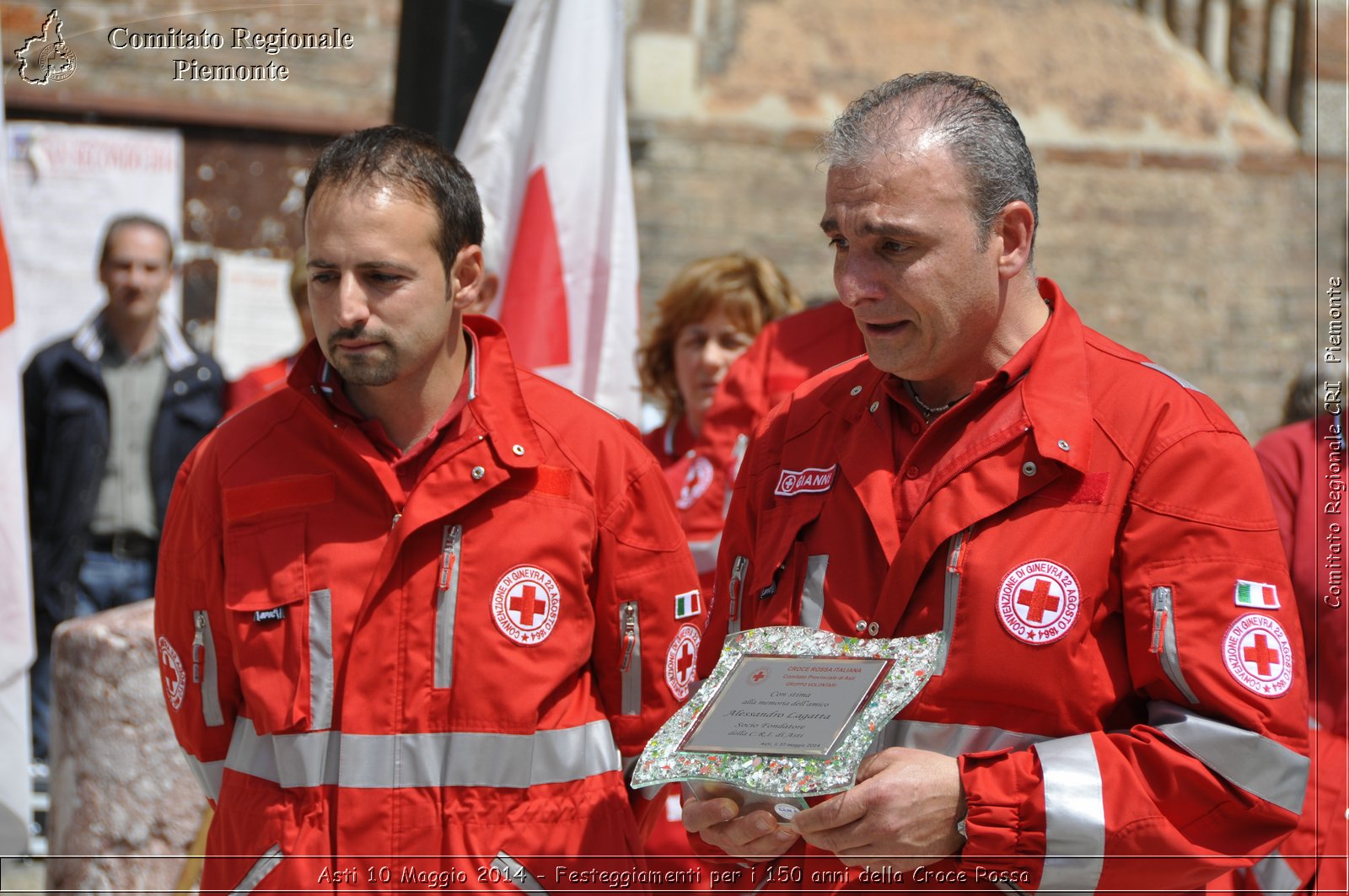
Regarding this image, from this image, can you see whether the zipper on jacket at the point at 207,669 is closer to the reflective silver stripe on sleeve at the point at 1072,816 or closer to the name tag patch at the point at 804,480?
the name tag patch at the point at 804,480

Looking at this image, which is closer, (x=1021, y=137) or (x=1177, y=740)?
(x=1177, y=740)

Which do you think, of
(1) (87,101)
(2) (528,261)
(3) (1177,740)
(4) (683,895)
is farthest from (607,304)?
(1) (87,101)

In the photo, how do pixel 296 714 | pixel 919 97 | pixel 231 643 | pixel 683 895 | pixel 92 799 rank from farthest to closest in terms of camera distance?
pixel 92 799
pixel 683 895
pixel 231 643
pixel 296 714
pixel 919 97

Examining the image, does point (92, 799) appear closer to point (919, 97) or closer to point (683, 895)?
point (683, 895)

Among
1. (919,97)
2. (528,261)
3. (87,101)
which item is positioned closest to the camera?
(919,97)

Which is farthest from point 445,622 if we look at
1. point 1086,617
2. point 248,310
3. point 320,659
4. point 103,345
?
point 248,310

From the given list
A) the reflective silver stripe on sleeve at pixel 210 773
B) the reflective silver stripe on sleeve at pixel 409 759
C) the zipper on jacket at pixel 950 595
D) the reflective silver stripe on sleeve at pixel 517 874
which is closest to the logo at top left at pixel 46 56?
the reflective silver stripe on sleeve at pixel 210 773

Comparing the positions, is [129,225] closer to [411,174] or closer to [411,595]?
[411,174]

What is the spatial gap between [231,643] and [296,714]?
273 millimetres

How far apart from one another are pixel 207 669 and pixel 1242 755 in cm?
194

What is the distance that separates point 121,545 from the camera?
646 centimetres

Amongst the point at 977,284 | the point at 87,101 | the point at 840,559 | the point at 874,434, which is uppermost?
the point at 87,101

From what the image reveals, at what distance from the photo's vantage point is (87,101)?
9.55 m

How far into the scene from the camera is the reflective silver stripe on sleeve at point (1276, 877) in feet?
11.8
